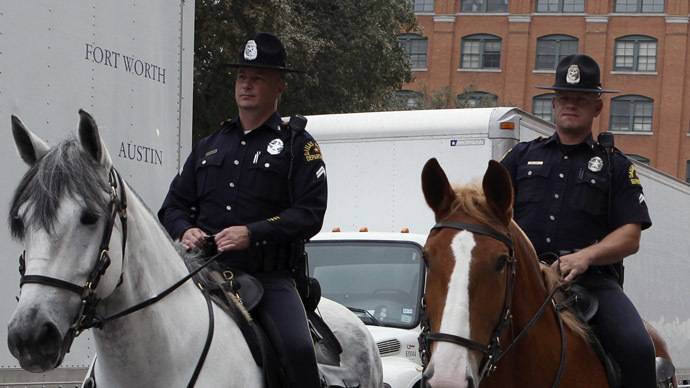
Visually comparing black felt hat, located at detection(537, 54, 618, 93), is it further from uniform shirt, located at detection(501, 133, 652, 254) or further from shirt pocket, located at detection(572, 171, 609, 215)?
shirt pocket, located at detection(572, 171, 609, 215)

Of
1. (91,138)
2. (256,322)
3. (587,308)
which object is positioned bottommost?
(256,322)

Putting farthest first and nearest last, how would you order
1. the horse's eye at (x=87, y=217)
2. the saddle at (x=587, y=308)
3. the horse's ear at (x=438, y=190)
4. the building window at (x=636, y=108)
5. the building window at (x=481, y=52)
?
the building window at (x=481, y=52) < the building window at (x=636, y=108) < the saddle at (x=587, y=308) < the horse's ear at (x=438, y=190) < the horse's eye at (x=87, y=217)

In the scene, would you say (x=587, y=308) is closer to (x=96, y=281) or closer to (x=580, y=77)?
(x=580, y=77)

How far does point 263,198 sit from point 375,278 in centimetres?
384

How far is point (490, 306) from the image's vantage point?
3973 mm

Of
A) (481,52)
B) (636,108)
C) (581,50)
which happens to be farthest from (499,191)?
(481,52)

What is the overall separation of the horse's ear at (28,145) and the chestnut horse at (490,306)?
1.64 m

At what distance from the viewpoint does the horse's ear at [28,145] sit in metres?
3.83

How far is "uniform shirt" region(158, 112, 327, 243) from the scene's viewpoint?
16.6 feet

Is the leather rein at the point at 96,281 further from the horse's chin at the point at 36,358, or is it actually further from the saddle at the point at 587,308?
the saddle at the point at 587,308

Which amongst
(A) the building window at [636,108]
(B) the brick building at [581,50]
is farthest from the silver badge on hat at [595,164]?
(A) the building window at [636,108]

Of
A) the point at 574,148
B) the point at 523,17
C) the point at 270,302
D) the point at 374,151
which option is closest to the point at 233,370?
the point at 270,302

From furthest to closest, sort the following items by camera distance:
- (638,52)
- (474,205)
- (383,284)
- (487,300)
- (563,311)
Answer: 1. (638,52)
2. (383,284)
3. (563,311)
4. (474,205)
5. (487,300)

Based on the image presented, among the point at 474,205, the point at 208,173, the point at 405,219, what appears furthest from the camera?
the point at 405,219
